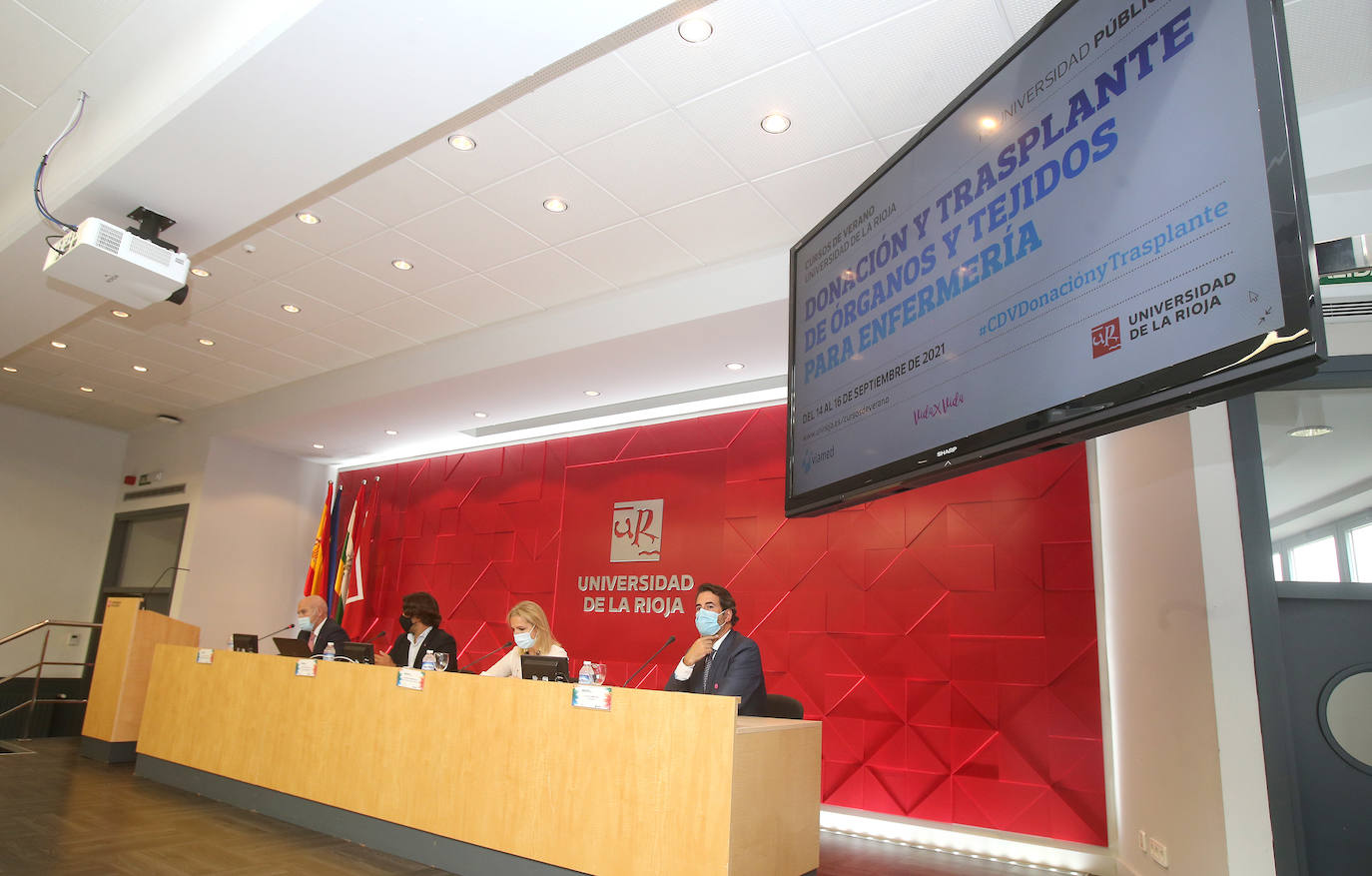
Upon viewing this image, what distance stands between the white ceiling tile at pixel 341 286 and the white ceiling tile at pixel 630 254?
1.41m

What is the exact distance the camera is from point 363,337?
5.99 m

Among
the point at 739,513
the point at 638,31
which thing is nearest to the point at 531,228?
the point at 638,31

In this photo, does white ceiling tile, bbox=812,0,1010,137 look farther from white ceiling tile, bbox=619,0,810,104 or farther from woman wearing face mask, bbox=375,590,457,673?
woman wearing face mask, bbox=375,590,457,673

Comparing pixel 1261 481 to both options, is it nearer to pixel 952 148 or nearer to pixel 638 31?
pixel 952 148

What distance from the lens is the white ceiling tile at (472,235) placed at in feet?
14.1

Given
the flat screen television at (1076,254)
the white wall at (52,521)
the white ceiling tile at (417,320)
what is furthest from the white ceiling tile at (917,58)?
the white wall at (52,521)

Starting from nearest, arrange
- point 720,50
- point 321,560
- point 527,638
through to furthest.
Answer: point 720,50, point 527,638, point 321,560

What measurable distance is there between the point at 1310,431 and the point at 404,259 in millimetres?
4454

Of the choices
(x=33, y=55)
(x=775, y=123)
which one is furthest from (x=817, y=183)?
(x=33, y=55)

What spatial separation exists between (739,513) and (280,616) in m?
5.28

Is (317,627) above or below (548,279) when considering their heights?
below

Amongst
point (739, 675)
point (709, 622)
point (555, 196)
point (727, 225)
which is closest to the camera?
point (739, 675)

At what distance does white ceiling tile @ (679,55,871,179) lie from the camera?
10.7 feet

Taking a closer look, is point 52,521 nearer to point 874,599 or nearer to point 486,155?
point 486,155
